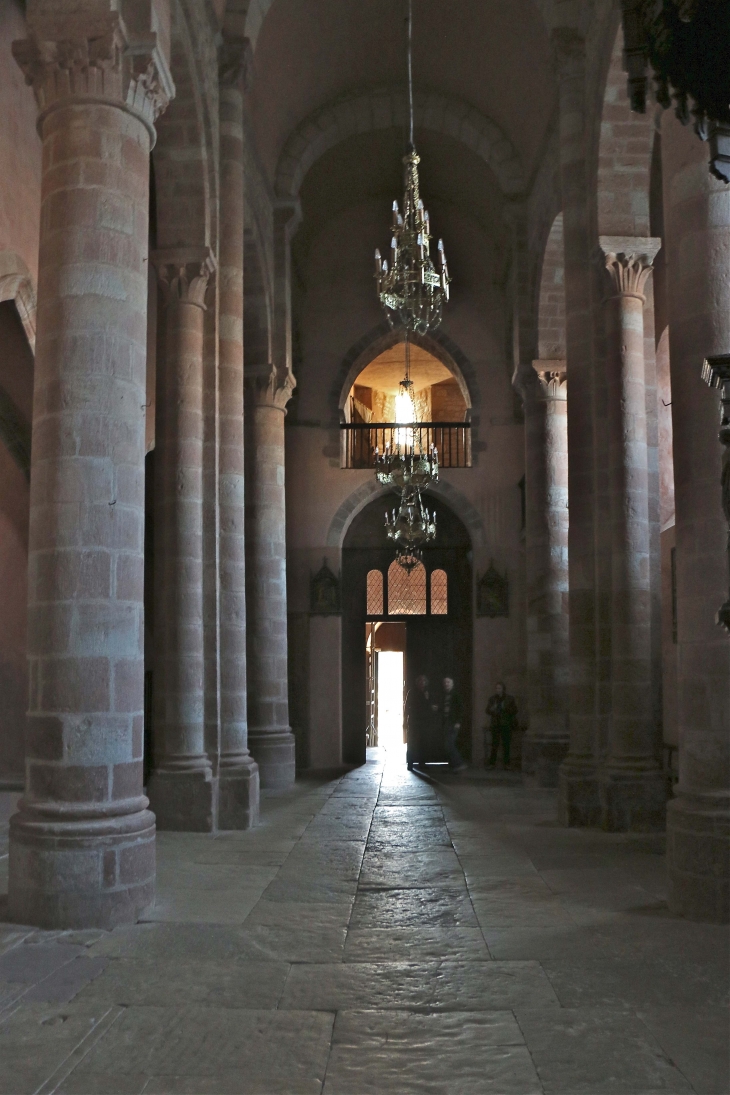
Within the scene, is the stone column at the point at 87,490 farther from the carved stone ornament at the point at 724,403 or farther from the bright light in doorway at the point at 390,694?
the bright light in doorway at the point at 390,694

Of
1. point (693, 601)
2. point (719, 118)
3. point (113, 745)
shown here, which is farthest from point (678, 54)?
point (113, 745)

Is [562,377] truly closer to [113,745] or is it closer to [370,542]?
[370,542]

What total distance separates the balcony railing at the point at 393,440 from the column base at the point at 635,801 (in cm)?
1052

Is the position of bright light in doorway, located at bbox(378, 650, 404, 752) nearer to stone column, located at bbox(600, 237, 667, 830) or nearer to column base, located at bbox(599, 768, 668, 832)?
stone column, located at bbox(600, 237, 667, 830)

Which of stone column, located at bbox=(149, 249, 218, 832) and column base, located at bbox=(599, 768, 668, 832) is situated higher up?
stone column, located at bbox=(149, 249, 218, 832)

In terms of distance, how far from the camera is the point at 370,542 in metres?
21.0

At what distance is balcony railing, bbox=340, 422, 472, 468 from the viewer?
20594 mm

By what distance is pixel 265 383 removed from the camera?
16297 mm

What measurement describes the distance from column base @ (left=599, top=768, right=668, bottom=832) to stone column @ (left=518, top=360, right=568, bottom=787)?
4889 millimetres

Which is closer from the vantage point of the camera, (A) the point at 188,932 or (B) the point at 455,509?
(A) the point at 188,932

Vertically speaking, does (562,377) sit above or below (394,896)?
above

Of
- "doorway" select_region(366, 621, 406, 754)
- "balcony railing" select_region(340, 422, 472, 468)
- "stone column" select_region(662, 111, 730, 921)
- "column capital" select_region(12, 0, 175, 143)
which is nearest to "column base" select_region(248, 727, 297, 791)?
"balcony railing" select_region(340, 422, 472, 468)

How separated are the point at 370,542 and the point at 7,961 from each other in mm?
15567

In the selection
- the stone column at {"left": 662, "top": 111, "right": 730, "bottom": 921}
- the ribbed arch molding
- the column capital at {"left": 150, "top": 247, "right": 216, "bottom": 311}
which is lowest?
the stone column at {"left": 662, "top": 111, "right": 730, "bottom": 921}
